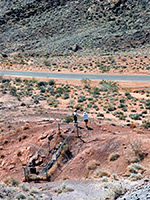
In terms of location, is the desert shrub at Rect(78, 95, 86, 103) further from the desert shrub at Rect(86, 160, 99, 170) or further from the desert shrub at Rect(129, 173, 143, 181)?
the desert shrub at Rect(129, 173, 143, 181)

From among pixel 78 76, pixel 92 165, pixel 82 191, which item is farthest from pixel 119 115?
pixel 78 76

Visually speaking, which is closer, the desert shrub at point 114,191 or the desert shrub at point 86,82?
the desert shrub at point 114,191

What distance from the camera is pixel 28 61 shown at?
67.3 m

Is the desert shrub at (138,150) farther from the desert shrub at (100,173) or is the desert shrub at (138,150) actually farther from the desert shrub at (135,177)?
the desert shrub at (100,173)

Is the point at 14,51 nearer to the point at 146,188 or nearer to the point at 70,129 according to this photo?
the point at 70,129

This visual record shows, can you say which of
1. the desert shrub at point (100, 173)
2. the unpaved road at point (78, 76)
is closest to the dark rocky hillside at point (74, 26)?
the unpaved road at point (78, 76)

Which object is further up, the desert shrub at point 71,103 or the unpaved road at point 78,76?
the unpaved road at point 78,76

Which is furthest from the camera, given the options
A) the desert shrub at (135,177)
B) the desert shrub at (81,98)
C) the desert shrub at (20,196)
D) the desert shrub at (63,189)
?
the desert shrub at (81,98)

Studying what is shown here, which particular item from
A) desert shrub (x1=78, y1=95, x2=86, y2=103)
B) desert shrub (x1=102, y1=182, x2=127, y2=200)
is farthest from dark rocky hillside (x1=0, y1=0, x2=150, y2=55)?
desert shrub (x1=102, y1=182, x2=127, y2=200)

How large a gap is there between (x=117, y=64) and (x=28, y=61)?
22.2 metres

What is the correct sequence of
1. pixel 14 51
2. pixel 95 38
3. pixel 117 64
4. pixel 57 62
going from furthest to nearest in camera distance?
pixel 14 51 → pixel 95 38 → pixel 57 62 → pixel 117 64

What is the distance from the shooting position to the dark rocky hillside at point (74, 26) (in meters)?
70.2

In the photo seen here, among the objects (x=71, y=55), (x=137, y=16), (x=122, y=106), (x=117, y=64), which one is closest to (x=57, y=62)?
(x=71, y=55)

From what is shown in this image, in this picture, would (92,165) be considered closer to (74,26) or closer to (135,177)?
(135,177)
